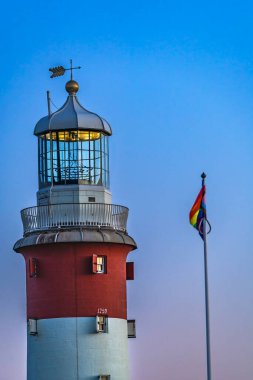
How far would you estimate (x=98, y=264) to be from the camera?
72.9m

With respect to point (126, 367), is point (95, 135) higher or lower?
higher

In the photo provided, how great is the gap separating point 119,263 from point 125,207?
2507 millimetres

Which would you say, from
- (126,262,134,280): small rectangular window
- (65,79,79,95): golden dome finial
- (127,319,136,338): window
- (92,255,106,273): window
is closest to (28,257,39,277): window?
(92,255,106,273): window

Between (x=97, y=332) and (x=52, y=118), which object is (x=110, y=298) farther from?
(x=52, y=118)

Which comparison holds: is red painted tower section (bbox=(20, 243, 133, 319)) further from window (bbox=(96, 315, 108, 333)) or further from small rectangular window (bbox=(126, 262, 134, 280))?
small rectangular window (bbox=(126, 262, 134, 280))

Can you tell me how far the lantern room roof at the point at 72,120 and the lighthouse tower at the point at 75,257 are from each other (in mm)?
44

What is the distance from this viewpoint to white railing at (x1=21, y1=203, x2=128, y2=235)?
73.1m

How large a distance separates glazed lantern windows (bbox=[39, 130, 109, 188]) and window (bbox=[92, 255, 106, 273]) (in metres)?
3.45

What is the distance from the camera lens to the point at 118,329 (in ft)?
239

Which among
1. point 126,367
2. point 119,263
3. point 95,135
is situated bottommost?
point 126,367

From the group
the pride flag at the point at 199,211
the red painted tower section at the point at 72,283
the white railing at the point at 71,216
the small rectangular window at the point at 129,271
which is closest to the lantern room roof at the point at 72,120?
the white railing at the point at 71,216

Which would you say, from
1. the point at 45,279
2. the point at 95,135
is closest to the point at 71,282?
the point at 45,279

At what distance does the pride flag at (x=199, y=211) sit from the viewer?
7006 centimetres

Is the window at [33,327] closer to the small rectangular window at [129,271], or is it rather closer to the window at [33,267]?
the window at [33,267]
